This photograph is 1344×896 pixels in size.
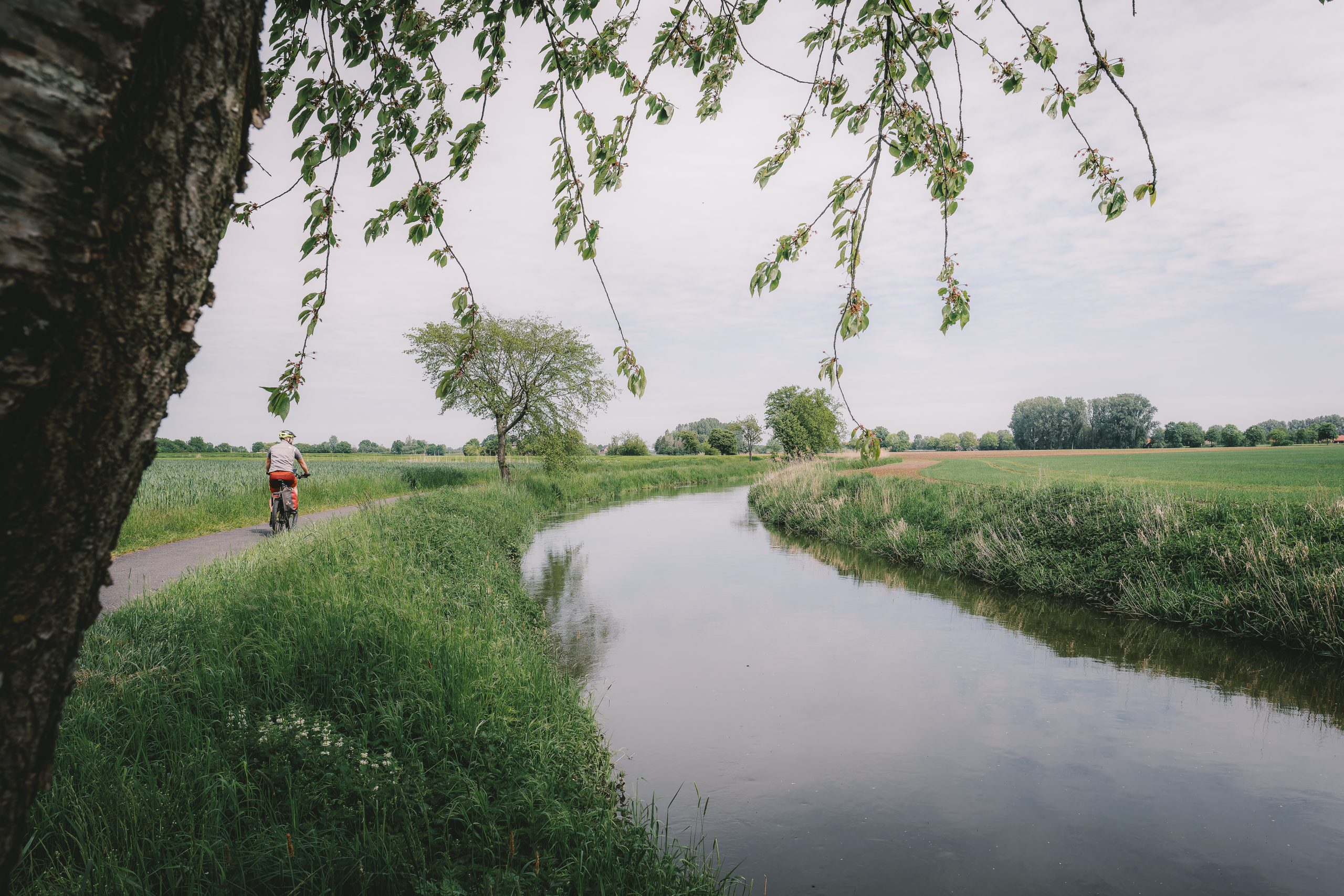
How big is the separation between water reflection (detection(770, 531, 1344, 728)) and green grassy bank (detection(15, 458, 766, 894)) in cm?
721

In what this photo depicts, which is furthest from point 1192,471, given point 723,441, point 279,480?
point 723,441

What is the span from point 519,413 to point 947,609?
20196 millimetres

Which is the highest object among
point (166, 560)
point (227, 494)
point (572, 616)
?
point (227, 494)

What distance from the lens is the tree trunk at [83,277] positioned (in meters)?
0.81

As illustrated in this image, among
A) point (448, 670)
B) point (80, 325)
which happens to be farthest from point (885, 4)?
point (448, 670)

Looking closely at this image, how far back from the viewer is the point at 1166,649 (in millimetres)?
8883

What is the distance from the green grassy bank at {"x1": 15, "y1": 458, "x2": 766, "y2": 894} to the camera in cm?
318

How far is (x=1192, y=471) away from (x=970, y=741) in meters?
24.5

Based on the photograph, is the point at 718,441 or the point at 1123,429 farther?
the point at 718,441

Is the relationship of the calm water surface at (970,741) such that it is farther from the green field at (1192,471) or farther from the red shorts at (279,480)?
the red shorts at (279,480)

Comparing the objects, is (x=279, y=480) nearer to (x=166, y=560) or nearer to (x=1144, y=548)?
(x=166, y=560)

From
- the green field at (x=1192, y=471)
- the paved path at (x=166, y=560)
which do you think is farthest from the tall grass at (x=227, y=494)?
the green field at (x=1192, y=471)

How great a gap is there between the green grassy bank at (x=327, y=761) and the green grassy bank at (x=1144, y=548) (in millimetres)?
9201

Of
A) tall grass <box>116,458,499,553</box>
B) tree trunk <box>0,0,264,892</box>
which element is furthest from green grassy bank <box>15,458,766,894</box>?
tree trunk <box>0,0,264,892</box>
